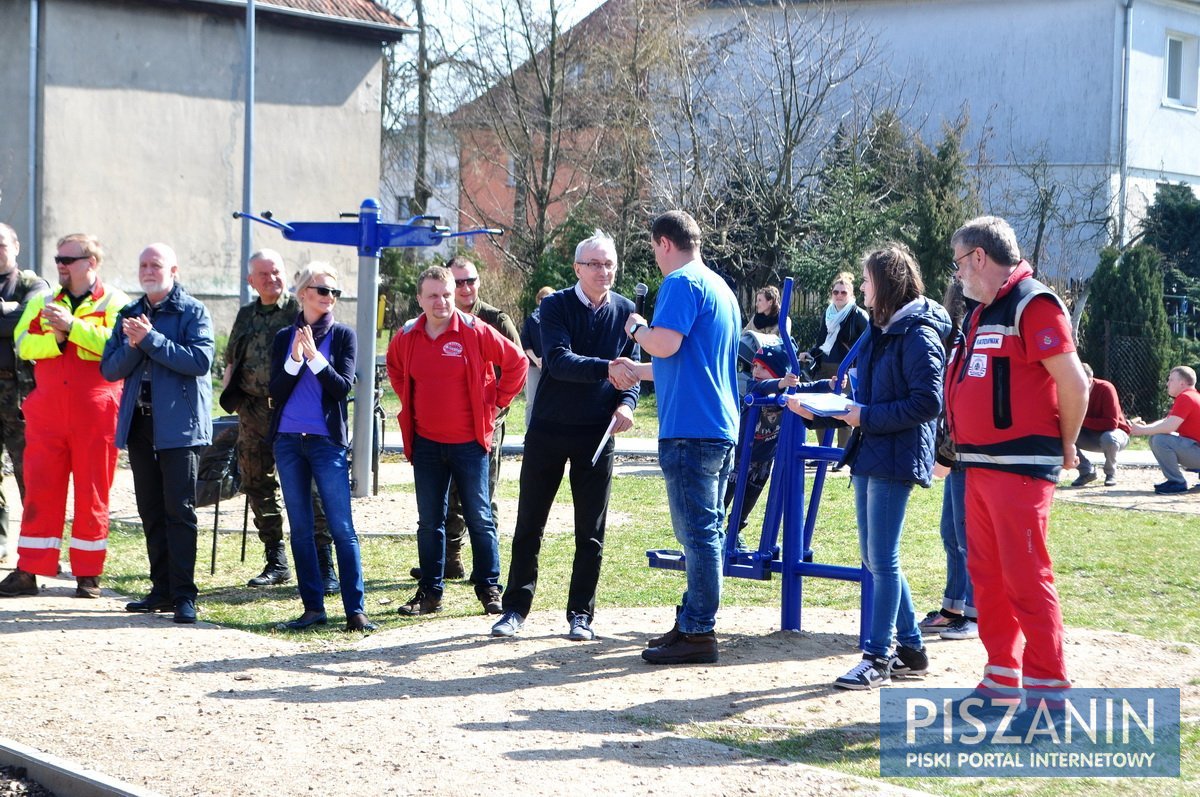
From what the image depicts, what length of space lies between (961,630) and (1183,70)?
2607cm

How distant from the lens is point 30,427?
842 centimetres

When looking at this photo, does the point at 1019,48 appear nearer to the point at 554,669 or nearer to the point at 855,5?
the point at 855,5

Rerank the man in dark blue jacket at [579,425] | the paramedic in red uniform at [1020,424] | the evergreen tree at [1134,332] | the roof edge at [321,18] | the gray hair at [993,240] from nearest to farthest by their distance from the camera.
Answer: the paramedic in red uniform at [1020,424] → the gray hair at [993,240] → the man in dark blue jacket at [579,425] → the evergreen tree at [1134,332] → the roof edge at [321,18]

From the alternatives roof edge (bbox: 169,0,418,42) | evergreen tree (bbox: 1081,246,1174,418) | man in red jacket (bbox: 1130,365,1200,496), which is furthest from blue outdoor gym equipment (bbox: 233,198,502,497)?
roof edge (bbox: 169,0,418,42)

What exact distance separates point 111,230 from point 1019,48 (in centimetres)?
1890

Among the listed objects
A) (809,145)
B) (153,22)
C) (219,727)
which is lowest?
(219,727)

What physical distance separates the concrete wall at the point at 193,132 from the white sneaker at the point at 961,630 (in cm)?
2136

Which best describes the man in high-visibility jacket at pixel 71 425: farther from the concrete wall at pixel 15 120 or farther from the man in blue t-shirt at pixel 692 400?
the concrete wall at pixel 15 120

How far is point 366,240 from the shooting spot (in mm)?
12000

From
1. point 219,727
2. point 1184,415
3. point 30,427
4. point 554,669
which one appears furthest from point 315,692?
point 1184,415

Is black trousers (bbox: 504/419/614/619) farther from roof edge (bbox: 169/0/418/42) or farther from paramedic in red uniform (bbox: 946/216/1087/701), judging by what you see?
roof edge (bbox: 169/0/418/42)

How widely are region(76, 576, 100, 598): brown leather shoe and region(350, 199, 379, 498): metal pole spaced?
3788mm

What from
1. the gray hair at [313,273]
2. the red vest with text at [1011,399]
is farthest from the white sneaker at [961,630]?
the gray hair at [313,273]

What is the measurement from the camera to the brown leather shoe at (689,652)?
6766 millimetres
